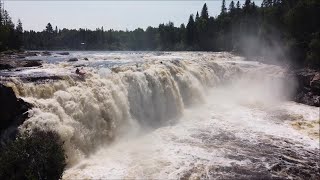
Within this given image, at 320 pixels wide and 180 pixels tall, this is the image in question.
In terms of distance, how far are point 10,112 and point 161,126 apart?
10255mm

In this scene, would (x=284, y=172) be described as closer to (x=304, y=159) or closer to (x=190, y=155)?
(x=304, y=159)

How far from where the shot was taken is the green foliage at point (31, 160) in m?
10.7

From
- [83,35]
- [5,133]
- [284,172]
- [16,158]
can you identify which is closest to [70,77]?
[5,133]

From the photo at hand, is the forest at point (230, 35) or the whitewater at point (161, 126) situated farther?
the forest at point (230, 35)

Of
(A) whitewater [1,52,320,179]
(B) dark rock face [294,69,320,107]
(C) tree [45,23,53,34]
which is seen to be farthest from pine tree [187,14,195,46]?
(C) tree [45,23,53,34]

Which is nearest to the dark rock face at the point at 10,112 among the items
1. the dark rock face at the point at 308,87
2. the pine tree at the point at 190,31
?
the dark rock face at the point at 308,87

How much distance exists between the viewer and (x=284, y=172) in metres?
14.9

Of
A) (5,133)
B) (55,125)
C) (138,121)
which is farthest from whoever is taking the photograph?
(138,121)

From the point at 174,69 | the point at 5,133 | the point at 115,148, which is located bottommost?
the point at 115,148

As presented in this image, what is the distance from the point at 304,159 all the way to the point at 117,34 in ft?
476

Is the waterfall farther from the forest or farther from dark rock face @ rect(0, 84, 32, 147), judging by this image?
the forest

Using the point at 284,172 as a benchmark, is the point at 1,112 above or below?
above

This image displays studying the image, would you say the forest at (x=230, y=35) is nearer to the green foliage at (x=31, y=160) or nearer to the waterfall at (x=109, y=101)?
the waterfall at (x=109, y=101)

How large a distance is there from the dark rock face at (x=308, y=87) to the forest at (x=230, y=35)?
68.1 inches
